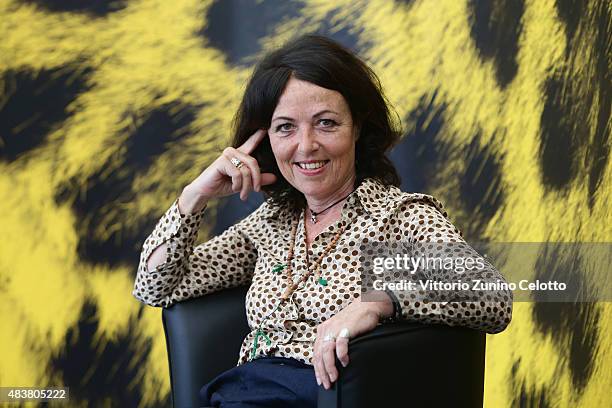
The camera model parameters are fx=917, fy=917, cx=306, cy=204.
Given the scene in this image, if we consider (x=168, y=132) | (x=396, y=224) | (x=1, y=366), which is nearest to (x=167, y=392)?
(x=1, y=366)

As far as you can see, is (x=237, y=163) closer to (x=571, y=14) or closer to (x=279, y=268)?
(x=279, y=268)

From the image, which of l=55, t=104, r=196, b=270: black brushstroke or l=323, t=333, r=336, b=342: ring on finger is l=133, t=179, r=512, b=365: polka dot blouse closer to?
l=323, t=333, r=336, b=342: ring on finger

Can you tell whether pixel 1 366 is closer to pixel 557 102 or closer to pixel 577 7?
pixel 557 102

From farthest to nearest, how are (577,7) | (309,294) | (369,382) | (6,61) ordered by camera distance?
(6,61) → (577,7) → (309,294) → (369,382)

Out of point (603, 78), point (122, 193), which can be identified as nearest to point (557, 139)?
point (603, 78)

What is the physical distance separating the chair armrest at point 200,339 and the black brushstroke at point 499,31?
127cm

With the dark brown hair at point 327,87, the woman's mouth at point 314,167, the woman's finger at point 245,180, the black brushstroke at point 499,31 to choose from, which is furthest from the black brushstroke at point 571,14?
the woman's finger at point 245,180

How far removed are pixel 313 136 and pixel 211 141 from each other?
3.97 ft

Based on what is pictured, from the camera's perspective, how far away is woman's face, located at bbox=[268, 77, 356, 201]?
7.54 ft

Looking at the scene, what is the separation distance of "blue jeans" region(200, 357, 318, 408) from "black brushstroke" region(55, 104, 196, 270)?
3.92 feet

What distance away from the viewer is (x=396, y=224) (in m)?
2.22

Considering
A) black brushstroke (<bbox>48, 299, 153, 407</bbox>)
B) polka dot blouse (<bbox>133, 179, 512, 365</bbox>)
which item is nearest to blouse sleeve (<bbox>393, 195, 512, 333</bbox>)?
polka dot blouse (<bbox>133, 179, 512, 365</bbox>)

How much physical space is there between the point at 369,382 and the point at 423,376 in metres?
0.14

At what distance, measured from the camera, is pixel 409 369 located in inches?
75.4
